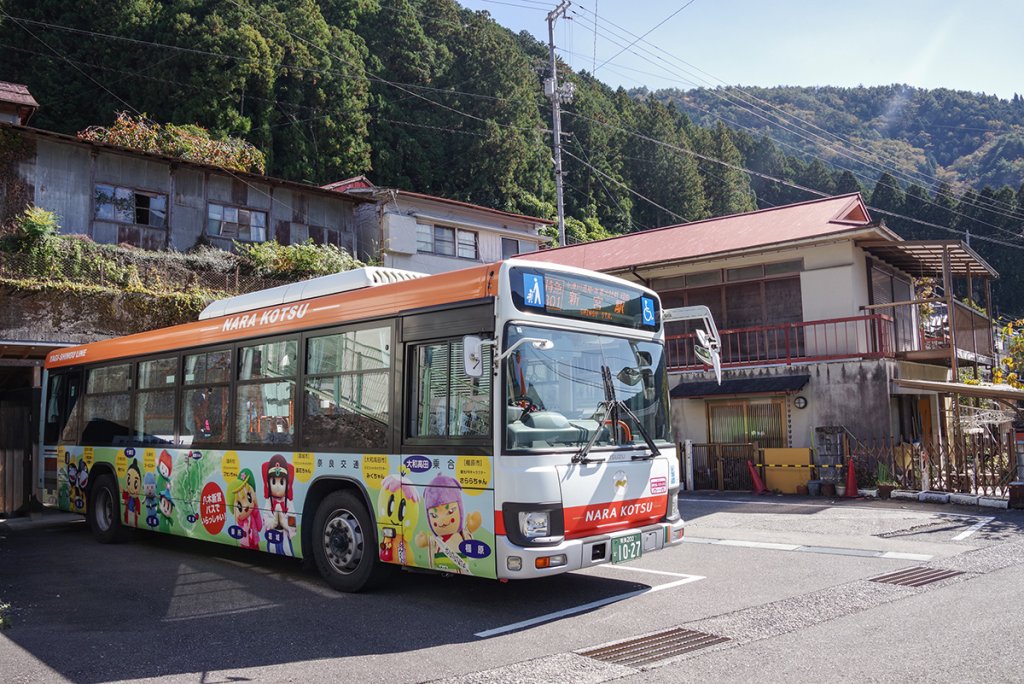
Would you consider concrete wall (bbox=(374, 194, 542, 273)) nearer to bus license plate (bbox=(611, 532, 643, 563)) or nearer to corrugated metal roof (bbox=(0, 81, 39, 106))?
corrugated metal roof (bbox=(0, 81, 39, 106))

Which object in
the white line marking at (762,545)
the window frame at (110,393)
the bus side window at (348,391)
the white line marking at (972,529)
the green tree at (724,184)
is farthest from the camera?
the green tree at (724,184)

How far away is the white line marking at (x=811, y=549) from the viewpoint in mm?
9398

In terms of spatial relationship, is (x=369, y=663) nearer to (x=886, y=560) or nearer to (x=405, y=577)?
(x=405, y=577)

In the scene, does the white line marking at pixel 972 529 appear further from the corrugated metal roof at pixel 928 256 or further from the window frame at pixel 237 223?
the window frame at pixel 237 223

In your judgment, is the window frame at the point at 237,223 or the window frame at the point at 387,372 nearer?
the window frame at the point at 387,372

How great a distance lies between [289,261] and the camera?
23406mm

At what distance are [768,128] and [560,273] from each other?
357 ft

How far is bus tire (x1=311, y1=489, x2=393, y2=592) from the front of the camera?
738cm

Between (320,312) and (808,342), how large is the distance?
15172mm

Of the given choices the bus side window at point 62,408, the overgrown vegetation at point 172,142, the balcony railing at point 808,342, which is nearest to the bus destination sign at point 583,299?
the bus side window at point 62,408

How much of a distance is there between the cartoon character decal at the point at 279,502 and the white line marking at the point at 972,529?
8.55 meters

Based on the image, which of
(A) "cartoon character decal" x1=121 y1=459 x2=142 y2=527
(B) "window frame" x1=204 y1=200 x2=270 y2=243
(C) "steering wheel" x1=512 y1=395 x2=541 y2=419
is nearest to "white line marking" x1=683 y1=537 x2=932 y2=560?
(C) "steering wheel" x1=512 y1=395 x2=541 y2=419

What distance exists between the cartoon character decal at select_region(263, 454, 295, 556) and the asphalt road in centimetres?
43

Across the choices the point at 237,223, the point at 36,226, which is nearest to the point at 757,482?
the point at 36,226
